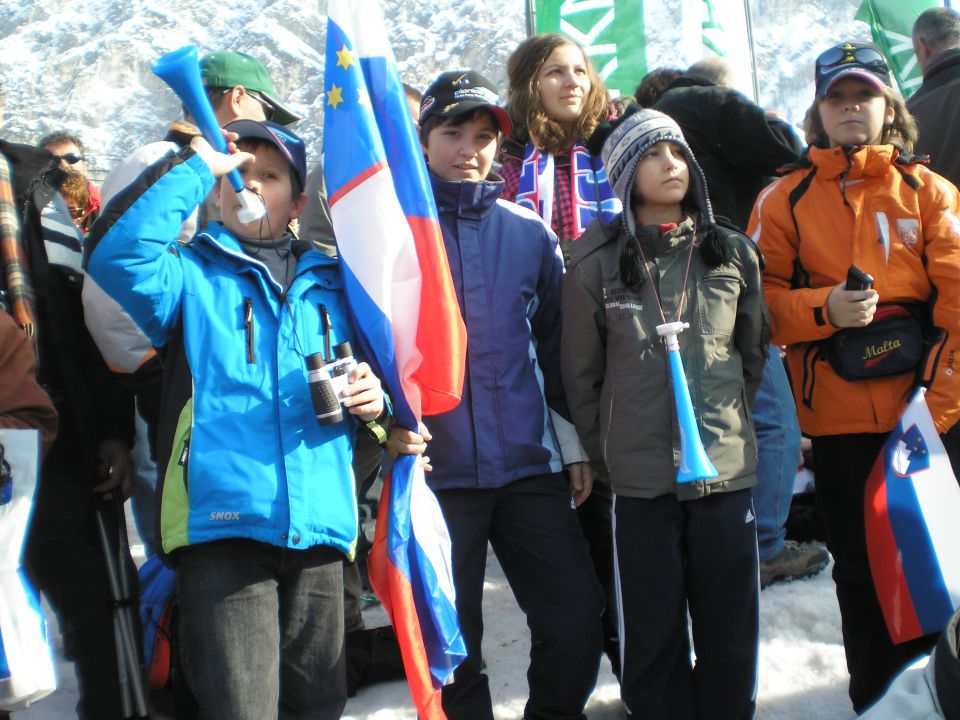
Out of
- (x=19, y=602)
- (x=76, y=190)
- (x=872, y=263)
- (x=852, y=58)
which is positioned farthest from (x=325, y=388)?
(x=76, y=190)

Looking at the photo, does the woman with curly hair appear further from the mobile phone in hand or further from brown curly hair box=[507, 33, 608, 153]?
the mobile phone in hand

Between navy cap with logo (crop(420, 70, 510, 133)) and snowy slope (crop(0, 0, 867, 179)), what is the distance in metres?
35.6

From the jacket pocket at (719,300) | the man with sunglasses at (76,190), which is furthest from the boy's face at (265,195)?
the man with sunglasses at (76,190)

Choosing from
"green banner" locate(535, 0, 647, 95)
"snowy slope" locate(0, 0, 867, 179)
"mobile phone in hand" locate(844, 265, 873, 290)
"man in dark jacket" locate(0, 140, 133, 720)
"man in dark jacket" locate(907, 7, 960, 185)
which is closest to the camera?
"mobile phone in hand" locate(844, 265, 873, 290)

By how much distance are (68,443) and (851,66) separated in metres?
2.72

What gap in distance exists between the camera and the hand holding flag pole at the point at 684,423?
2.61m

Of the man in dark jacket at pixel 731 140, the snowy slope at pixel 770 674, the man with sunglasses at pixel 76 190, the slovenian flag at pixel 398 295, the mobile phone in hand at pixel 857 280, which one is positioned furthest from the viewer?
the man with sunglasses at pixel 76 190

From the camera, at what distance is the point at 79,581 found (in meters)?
2.91

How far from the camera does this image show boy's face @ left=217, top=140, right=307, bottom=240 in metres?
2.56

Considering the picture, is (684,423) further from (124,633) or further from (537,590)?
(124,633)

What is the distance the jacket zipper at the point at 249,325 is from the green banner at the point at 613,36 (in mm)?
5134

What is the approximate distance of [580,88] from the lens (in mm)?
3459

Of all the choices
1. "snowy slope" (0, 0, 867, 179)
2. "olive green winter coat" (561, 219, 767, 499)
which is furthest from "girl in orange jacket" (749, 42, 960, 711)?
"snowy slope" (0, 0, 867, 179)

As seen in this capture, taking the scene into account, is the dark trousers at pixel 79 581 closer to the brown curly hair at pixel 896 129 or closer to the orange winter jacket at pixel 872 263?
the orange winter jacket at pixel 872 263
